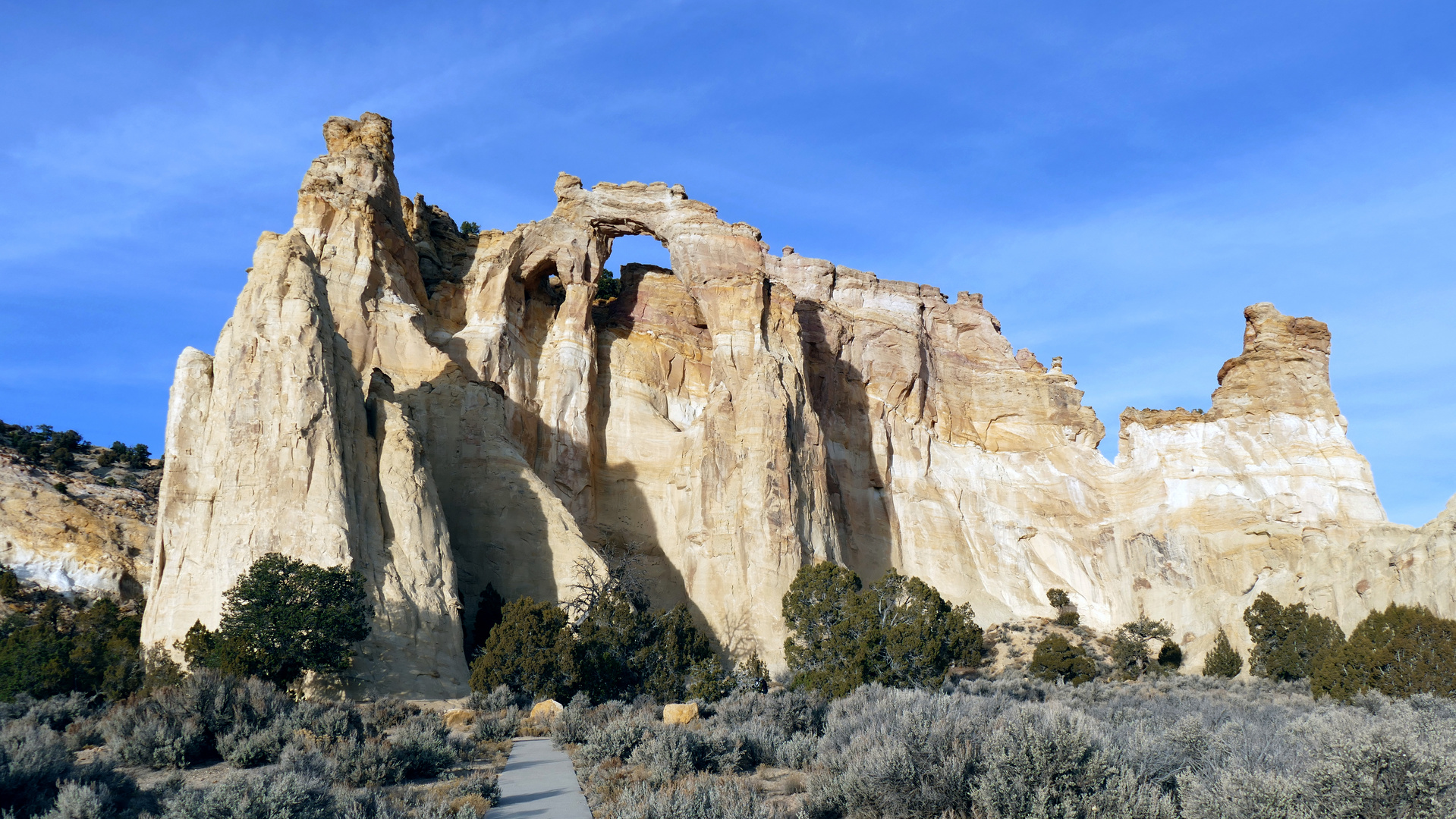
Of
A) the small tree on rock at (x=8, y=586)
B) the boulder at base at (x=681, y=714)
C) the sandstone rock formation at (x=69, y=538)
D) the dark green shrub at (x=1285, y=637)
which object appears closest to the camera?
the boulder at base at (x=681, y=714)

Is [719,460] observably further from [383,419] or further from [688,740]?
[688,740]

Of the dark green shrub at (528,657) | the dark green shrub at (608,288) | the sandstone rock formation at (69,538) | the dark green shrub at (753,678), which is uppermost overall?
the dark green shrub at (608,288)

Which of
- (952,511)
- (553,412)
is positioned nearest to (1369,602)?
(952,511)

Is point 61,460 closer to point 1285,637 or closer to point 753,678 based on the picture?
point 753,678

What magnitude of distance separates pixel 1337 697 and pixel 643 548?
27421mm

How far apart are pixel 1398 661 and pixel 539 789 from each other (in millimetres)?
23219

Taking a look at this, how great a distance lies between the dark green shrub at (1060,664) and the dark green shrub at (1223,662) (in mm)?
5024

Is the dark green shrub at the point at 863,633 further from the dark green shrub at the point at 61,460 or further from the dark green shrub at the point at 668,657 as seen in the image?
the dark green shrub at the point at 61,460

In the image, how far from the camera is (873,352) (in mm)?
56062

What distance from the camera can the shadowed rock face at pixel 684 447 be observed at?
3148 centimetres

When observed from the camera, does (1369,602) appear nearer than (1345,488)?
Yes

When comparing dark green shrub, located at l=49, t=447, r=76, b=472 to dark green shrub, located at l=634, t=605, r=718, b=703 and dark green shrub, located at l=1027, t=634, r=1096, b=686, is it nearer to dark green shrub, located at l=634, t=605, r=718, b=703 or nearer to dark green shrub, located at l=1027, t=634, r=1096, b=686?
dark green shrub, located at l=634, t=605, r=718, b=703

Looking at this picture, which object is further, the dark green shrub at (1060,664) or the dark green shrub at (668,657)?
the dark green shrub at (1060,664)

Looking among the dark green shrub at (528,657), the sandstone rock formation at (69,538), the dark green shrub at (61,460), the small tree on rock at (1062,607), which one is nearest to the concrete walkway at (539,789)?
the dark green shrub at (528,657)
